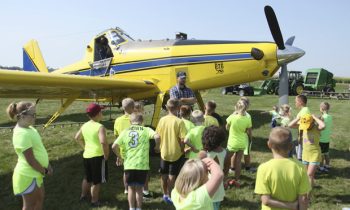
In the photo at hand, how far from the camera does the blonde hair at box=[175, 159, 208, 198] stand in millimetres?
2322

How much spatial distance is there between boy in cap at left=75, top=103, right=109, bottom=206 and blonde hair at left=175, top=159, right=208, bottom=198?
227 cm

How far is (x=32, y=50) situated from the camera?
12.1 m

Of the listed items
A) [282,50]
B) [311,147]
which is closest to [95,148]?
[311,147]

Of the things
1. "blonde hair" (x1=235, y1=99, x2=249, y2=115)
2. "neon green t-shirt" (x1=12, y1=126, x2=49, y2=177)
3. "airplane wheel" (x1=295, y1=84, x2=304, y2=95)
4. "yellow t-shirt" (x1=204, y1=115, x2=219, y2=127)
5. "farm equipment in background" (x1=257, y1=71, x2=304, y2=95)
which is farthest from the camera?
"farm equipment in background" (x1=257, y1=71, x2=304, y2=95)

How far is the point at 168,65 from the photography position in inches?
317

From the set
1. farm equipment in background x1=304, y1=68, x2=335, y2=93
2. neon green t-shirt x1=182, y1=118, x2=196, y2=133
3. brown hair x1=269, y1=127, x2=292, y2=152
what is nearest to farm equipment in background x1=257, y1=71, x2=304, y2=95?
farm equipment in background x1=304, y1=68, x2=335, y2=93

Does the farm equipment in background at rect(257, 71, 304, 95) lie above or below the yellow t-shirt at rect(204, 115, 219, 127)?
above

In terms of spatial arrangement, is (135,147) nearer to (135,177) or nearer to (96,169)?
(135,177)

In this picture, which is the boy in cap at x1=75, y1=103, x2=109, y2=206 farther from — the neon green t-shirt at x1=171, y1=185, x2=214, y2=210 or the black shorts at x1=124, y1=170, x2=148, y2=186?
the neon green t-shirt at x1=171, y1=185, x2=214, y2=210

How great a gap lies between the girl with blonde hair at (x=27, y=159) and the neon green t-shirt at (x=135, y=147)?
103cm

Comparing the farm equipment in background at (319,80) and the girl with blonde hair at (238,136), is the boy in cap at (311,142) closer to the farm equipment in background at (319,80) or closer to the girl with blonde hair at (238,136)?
the girl with blonde hair at (238,136)

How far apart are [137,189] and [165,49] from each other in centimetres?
458

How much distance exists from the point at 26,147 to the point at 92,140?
117cm

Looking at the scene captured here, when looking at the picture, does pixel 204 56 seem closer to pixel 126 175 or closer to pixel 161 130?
pixel 161 130
